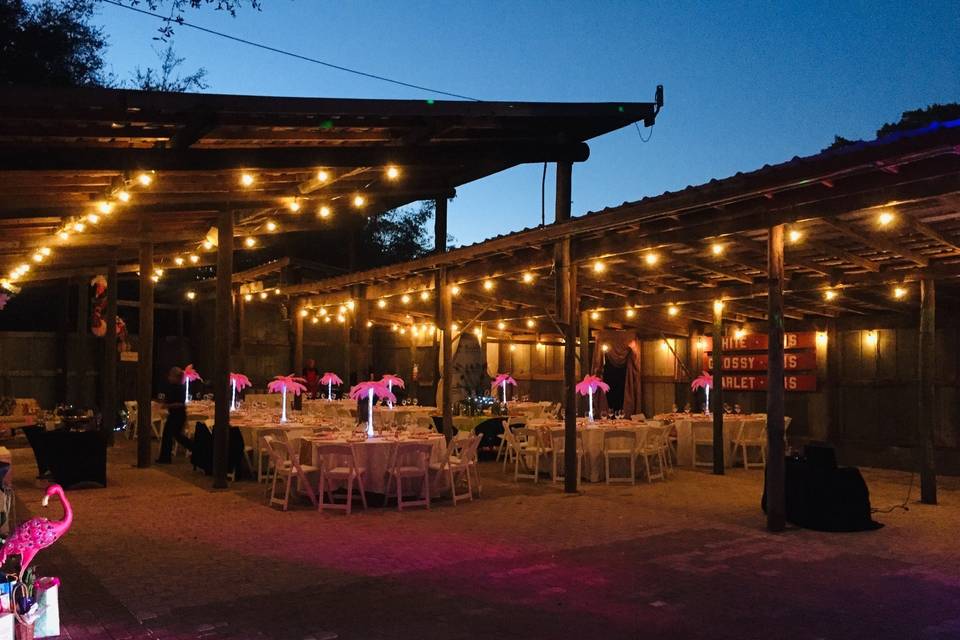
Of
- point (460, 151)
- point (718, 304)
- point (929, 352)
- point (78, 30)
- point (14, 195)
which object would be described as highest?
point (78, 30)

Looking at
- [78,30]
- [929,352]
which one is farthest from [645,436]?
[78,30]

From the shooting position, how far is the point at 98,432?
1076 centimetres

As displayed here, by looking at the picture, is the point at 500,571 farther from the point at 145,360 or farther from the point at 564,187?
the point at 145,360

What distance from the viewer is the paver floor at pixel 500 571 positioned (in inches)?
190

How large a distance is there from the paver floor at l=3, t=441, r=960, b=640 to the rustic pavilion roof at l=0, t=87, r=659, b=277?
10.4 feet

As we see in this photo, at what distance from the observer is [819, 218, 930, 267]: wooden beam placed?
7.75m

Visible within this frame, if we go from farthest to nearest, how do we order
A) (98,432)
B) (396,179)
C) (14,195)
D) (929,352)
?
(396,179), (98,432), (929,352), (14,195)

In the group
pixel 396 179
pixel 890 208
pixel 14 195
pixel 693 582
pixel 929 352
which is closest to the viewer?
Answer: pixel 693 582

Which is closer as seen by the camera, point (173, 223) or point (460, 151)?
point (460, 151)

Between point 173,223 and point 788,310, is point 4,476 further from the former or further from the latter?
point 788,310

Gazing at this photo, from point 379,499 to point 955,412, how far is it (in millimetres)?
8379

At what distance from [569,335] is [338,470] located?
3.00 meters

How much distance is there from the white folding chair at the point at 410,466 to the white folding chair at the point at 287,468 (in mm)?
853

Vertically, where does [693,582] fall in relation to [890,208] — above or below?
below
